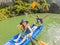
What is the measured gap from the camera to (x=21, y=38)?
1137 cm

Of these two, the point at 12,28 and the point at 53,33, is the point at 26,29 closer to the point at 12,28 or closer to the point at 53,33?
the point at 53,33

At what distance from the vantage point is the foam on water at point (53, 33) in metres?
12.0

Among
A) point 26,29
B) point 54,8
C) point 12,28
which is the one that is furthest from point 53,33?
point 54,8

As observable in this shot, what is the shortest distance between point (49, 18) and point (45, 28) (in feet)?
9.91

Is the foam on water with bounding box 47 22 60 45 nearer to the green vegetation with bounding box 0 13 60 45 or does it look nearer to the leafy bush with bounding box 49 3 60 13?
the green vegetation with bounding box 0 13 60 45

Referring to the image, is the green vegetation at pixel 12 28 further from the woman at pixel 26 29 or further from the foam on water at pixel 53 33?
the woman at pixel 26 29

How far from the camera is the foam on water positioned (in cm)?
1202

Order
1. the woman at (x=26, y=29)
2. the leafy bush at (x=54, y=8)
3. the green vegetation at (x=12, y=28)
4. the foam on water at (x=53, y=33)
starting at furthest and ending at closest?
the leafy bush at (x=54, y=8) → the green vegetation at (x=12, y=28) → the foam on water at (x=53, y=33) → the woman at (x=26, y=29)

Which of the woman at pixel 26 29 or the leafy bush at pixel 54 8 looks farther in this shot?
the leafy bush at pixel 54 8

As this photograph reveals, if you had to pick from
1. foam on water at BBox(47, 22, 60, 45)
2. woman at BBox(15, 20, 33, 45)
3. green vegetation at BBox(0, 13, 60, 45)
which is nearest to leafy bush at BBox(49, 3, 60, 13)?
green vegetation at BBox(0, 13, 60, 45)

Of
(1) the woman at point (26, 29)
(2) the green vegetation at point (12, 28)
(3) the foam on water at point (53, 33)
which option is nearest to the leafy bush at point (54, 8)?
(2) the green vegetation at point (12, 28)

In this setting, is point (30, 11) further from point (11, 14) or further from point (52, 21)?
point (52, 21)

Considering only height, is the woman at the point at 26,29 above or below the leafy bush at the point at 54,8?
above

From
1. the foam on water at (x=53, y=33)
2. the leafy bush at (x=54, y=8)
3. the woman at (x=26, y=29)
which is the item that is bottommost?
the leafy bush at (x=54, y=8)
